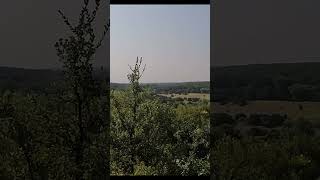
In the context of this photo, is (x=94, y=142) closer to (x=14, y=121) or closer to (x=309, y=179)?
(x=14, y=121)

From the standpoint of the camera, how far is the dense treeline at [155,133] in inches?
283

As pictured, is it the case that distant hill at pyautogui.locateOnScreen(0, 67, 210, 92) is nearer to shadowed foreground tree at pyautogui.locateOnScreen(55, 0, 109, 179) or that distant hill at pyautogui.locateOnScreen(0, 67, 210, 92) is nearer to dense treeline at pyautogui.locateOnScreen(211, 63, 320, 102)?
shadowed foreground tree at pyautogui.locateOnScreen(55, 0, 109, 179)

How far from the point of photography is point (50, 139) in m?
4.62

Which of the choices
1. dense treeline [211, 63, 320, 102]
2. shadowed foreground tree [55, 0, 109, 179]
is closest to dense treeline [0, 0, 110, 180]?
shadowed foreground tree [55, 0, 109, 179]

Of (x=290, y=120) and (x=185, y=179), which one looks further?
(x=185, y=179)

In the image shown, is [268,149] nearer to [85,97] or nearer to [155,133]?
[85,97]

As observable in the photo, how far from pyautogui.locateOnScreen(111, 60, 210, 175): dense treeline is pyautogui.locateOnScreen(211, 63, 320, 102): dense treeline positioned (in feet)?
7.46

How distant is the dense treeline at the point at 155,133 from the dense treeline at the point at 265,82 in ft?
7.46

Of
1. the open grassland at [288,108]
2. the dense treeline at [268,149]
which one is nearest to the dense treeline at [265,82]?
the open grassland at [288,108]

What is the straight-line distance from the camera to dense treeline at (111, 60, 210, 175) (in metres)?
7.20

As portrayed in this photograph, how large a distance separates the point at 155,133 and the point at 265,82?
3.30m

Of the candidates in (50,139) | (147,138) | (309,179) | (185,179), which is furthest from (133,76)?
(309,179)

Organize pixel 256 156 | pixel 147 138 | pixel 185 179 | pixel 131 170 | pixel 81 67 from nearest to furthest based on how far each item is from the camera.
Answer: pixel 81 67 < pixel 256 156 < pixel 185 179 < pixel 131 170 < pixel 147 138

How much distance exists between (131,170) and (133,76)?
149 centimetres
